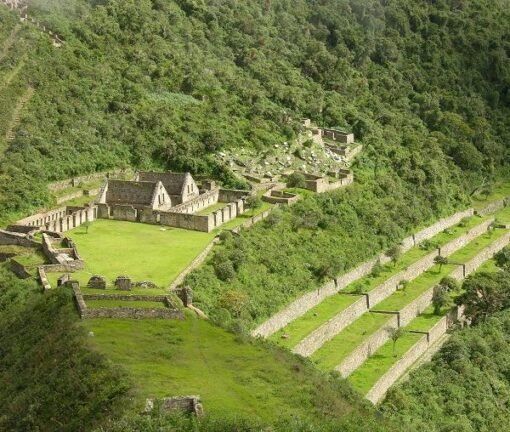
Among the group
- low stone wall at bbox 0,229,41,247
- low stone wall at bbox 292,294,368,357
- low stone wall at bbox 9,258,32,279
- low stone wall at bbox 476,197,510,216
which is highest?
low stone wall at bbox 0,229,41,247

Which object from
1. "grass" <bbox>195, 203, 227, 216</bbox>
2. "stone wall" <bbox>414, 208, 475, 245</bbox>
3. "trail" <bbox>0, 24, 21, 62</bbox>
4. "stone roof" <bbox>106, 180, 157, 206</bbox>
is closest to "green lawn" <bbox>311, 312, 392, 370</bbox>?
"grass" <bbox>195, 203, 227, 216</bbox>

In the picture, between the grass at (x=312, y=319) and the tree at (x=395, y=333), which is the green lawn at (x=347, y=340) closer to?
the tree at (x=395, y=333)

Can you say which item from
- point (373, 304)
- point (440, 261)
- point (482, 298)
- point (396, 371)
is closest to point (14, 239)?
point (396, 371)

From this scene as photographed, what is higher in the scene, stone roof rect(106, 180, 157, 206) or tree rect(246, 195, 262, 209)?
stone roof rect(106, 180, 157, 206)

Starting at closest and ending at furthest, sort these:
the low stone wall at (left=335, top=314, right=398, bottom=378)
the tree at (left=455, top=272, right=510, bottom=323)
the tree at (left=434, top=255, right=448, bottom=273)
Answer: the low stone wall at (left=335, top=314, right=398, bottom=378), the tree at (left=455, top=272, right=510, bottom=323), the tree at (left=434, top=255, right=448, bottom=273)

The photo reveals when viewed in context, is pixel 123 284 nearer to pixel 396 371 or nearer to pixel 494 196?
pixel 396 371

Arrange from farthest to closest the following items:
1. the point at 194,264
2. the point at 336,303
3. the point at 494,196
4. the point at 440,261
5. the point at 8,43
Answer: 1. the point at 494,196
2. the point at 8,43
3. the point at 440,261
4. the point at 336,303
5. the point at 194,264

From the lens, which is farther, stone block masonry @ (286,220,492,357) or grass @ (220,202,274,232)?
grass @ (220,202,274,232)

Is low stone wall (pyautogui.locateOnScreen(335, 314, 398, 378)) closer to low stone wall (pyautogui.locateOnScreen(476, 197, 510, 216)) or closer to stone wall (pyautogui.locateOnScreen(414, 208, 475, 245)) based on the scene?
stone wall (pyautogui.locateOnScreen(414, 208, 475, 245))
